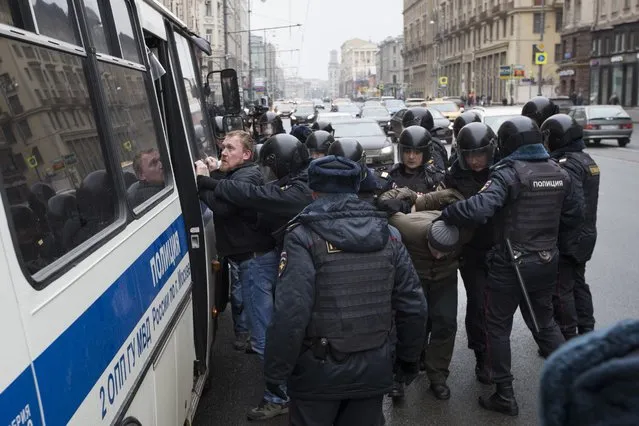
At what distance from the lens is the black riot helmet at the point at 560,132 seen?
5227 mm

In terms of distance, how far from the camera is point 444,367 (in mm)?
4973

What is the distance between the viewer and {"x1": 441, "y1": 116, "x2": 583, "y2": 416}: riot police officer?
4285 millimetres

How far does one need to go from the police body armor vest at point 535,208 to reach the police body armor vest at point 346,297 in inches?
68.4

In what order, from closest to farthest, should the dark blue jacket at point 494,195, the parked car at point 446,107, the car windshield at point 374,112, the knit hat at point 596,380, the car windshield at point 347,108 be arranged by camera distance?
the knit hat at point 596,380
the dark blue jacket at point 494,195
the parked car at point 446,107
the car windshield at point 374,112
the car windshield at point 347,108

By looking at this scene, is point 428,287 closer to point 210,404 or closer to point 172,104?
point 210,404

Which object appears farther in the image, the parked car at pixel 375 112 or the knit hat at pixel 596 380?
the parked car at pixel 375 112

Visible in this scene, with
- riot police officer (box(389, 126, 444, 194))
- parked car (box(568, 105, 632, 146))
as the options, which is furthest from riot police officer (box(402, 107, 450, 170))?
parked car (box(568, 105, 632, 146))

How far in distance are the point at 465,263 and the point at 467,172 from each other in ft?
2.27

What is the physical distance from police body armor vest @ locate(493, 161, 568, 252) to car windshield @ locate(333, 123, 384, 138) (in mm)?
14732

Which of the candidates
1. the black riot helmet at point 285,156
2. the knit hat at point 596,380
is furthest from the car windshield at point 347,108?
the knit hat at point 596,380

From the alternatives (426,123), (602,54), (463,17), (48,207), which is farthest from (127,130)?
(463,17)

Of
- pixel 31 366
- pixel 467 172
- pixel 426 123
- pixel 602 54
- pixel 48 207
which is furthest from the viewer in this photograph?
pixel 602 54

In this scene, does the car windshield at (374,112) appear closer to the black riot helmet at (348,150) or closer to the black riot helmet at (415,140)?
the black riot helmet at (415,140)

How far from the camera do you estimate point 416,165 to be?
17.1 feet
